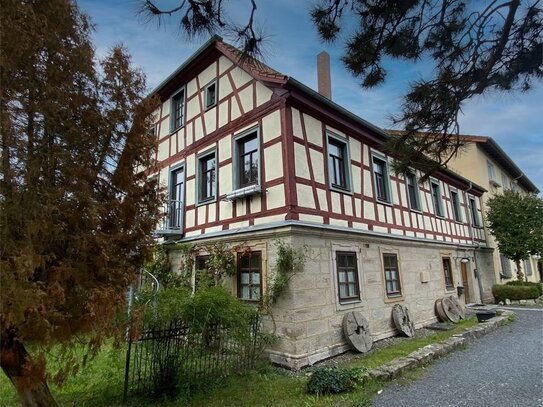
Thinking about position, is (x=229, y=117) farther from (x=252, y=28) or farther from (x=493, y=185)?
(x=493, y=185)

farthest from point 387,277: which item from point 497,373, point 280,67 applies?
point 280,67

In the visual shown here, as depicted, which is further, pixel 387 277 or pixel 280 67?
pixel 387 277

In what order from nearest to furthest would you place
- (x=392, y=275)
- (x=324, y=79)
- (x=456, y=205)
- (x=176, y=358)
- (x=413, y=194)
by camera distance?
1. (x=176, y=358)
2. (x=392, y=275)
3. (x=324, y=79)
4. (x=413, y=194)
5. (x=456, y=205)

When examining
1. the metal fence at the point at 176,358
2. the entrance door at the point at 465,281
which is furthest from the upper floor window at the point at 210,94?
the entrance door at the point at 465,281

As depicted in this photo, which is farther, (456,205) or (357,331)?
(456,205)

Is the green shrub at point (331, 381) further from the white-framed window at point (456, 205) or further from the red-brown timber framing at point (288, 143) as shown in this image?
the white-framed window at point (456, 205)

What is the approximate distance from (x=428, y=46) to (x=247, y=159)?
530 cm

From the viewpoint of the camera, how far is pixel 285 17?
10.1ft

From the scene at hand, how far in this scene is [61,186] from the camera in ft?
9.32

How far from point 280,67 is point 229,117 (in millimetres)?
6306

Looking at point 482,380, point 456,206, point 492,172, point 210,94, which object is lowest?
point 482,380

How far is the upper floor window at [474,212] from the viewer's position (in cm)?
1676

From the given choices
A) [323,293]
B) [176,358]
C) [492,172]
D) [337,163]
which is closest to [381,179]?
[337,163]

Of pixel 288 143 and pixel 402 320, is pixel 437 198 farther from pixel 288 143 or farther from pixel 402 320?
pixel 288 143
